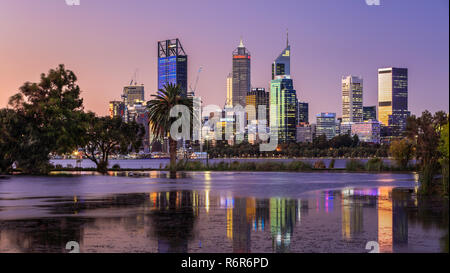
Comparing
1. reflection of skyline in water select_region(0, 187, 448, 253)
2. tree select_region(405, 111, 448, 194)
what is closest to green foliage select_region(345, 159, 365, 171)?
tree select_region(405, 111, 448, 194)

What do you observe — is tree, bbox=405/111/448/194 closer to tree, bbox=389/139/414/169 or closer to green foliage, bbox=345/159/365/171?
tree, bbox=389/139/414/169

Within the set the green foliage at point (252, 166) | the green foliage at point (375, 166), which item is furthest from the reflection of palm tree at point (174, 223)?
the green foliage at point (252, 166)

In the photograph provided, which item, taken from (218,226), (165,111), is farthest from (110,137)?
(218,226)

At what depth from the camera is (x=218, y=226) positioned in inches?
572

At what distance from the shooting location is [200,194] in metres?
25.6

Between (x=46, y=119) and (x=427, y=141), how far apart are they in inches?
1309

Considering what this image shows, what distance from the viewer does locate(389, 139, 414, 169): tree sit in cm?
5175

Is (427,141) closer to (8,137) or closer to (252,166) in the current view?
(252,166)

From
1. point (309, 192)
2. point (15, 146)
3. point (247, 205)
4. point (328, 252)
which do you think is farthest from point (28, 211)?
point (15, 146)
